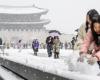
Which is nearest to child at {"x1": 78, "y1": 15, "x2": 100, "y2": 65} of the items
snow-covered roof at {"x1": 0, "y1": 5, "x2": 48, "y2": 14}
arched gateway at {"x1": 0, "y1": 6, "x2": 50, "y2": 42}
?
arched gateway at {"x1": 0, "y1": 6, "x2": 50, "y2": 42}

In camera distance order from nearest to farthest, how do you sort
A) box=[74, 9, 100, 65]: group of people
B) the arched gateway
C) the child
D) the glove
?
the glove, the child, box=[74, 9, 100, 65]: group of people, the arched gateway

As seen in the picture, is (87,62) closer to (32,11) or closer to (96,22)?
(96,22)

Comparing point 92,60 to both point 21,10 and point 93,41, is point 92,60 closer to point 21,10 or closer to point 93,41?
point 93,41

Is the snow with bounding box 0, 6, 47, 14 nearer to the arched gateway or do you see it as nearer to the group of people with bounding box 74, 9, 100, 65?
the arched gateway

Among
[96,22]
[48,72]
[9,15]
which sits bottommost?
[48,72]

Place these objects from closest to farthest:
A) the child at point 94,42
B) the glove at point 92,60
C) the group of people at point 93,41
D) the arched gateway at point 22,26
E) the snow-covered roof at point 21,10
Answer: the glove at point 92,60 < the child at point 94,42 < the group of people at point 93,41 < the arched gateway at point 22,26 < the snow-covered roof at point 21,10

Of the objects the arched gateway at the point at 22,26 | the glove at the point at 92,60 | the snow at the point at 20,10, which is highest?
the snow at the point at 20,10

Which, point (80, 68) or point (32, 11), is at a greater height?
point (32, 11)

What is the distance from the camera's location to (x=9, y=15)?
304 ft

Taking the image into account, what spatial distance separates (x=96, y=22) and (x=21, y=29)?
84773 mm

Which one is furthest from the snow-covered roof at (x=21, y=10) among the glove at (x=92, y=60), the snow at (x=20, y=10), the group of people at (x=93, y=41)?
the glove at (x=92, y=60)

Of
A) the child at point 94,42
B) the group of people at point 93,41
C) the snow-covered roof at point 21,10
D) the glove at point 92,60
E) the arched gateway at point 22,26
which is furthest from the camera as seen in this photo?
the snow-covered roof at point 21,10

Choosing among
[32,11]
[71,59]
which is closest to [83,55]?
[71,59]

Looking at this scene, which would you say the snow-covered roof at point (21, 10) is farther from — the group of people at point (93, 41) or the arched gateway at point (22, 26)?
the group of people at point (93, 41)
